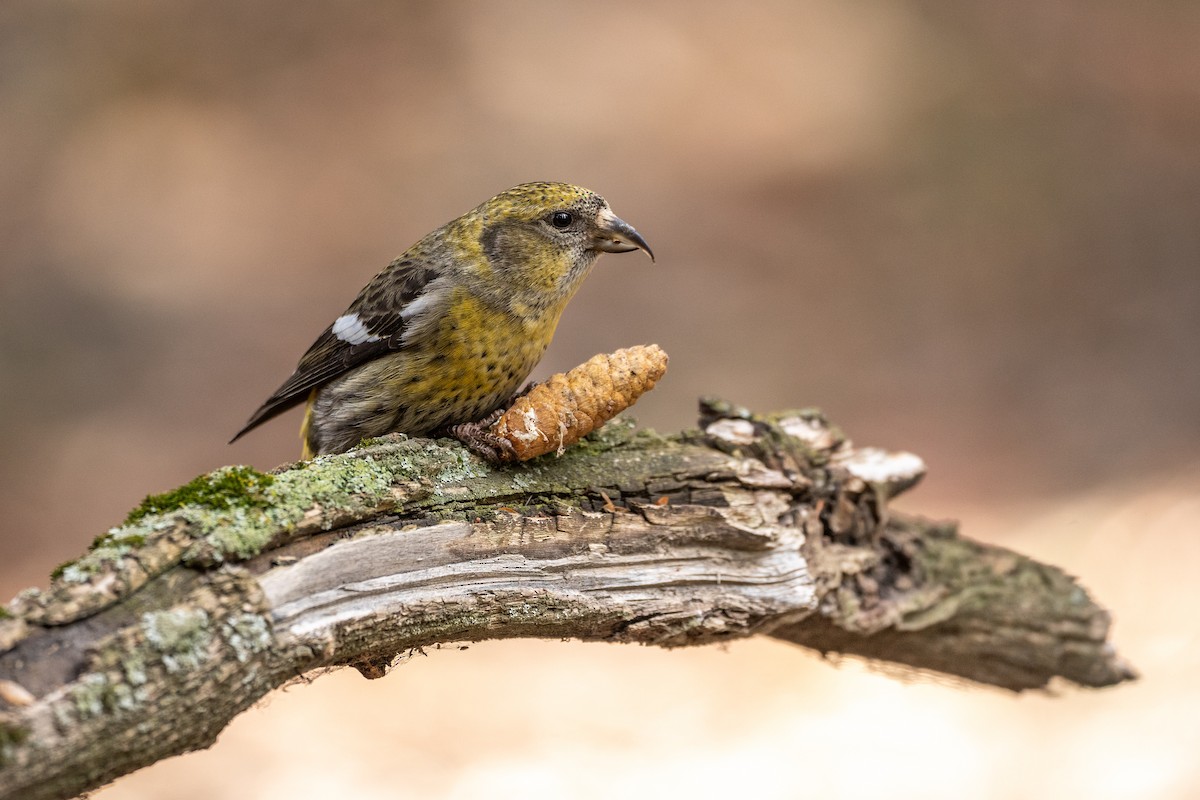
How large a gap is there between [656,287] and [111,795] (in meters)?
7.55

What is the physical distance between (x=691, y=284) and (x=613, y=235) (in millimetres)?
7308

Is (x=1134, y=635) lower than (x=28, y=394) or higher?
lower

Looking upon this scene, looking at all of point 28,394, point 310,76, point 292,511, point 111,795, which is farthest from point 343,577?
point 310,76

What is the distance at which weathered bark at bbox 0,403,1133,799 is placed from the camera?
2.60 m

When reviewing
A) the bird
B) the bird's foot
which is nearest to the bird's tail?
the bird

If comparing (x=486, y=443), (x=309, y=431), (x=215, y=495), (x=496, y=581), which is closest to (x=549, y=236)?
(x=486, y=443)

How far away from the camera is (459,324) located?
4.31 metres

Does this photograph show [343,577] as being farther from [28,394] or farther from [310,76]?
[310,76]

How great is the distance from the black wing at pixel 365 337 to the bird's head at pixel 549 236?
352mm

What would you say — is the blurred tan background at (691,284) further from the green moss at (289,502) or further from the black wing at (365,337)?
the green moss at (289,502)

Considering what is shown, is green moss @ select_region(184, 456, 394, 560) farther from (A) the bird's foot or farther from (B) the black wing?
(B) the black wing

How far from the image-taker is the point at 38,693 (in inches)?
97.5

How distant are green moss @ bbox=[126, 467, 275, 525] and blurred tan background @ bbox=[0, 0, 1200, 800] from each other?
12.4 feet

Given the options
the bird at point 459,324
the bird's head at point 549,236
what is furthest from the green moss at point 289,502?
the bird's head at point 549,236
